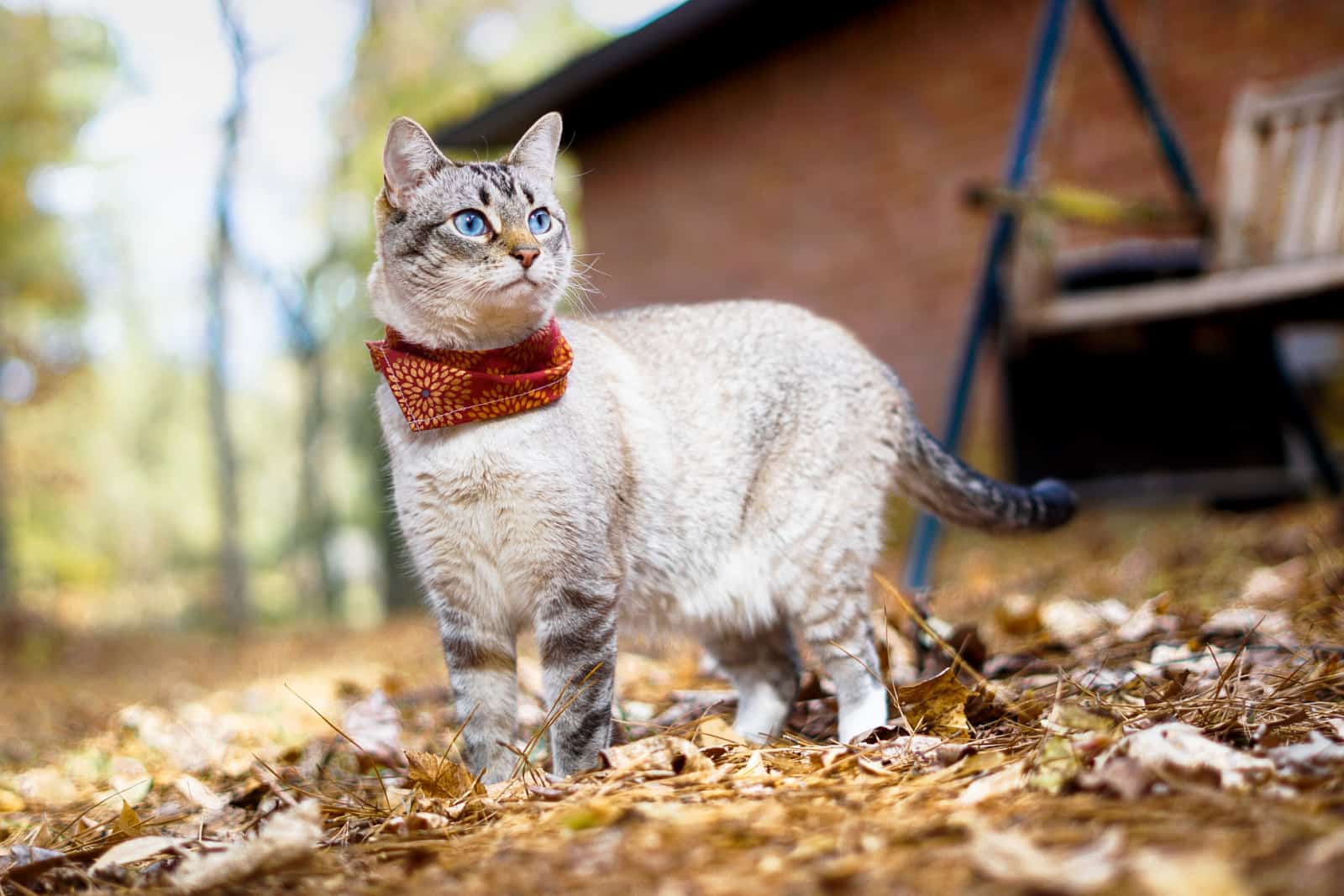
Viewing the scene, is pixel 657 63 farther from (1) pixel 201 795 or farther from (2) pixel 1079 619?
(1) pixel 201 795

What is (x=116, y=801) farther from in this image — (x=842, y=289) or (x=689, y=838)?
(x=842, y=289)

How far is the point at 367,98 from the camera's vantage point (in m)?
13.0

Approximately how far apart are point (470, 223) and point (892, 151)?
7053 millimetres

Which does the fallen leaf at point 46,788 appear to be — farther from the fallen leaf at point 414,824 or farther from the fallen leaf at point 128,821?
the fallen leaf at point 414,824

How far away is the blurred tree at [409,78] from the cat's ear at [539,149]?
907 centimetres

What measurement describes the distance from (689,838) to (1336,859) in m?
0.74

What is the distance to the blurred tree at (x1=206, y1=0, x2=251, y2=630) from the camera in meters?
9.18

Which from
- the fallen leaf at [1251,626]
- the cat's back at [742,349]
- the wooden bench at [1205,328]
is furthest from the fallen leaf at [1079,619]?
the wooden bench at [1205,328]

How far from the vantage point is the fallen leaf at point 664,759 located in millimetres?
1826

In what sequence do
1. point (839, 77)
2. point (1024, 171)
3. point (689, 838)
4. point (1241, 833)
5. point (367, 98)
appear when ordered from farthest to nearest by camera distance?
1. point (367, 98)
2. point (839, 77)
3. point (1024, 171)
4. point (689, 838)
5. point (1241, 833)

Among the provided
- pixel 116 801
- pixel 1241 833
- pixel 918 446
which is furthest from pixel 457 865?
pixel 918 446

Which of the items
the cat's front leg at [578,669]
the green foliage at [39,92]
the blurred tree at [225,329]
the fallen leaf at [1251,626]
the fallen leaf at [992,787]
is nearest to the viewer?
the fallen leaf at [992,787]

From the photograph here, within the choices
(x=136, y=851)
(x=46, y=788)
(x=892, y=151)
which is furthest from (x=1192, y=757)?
(x=892, y=151)

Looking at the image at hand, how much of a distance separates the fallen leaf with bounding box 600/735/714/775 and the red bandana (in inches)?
31.0
